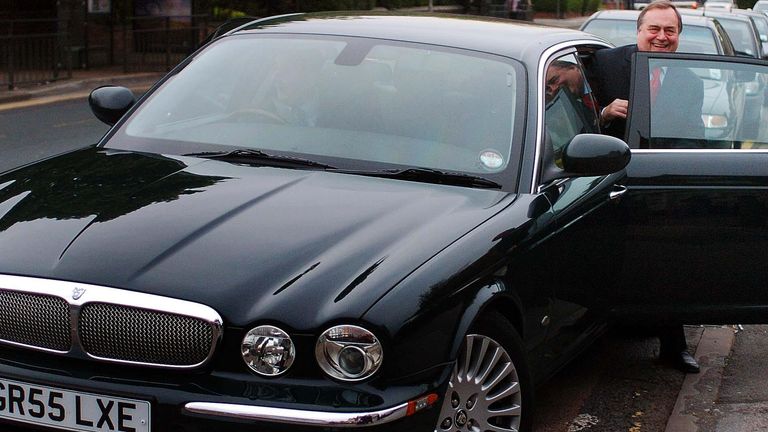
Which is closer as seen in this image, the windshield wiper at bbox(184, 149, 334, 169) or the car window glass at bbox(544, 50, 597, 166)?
the windshield wiper at bbox(184, 149, 334, 169)

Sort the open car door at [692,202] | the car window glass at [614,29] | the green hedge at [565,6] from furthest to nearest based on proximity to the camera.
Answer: the green hedge at [565,6] < the car window glass at [614,29] < the open car door at [692,202]

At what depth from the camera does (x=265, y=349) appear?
3727 mm

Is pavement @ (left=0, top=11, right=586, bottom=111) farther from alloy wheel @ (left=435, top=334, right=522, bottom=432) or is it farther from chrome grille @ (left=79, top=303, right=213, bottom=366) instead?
chrome grille @ (left=79, top=303, right=213, bottom=366)

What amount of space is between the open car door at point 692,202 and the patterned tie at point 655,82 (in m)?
0.01

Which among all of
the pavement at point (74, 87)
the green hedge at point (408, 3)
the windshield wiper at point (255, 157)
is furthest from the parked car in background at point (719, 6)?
the windshield wiper at point (255, 157)

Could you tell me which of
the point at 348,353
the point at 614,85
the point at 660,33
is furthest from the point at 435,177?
the point at 660,33

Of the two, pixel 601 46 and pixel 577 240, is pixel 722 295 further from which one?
pixel 601 46

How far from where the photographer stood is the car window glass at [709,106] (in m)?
6.05

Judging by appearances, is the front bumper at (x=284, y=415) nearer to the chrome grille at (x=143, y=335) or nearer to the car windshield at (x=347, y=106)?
the chrome grille at (x=143, y=335)

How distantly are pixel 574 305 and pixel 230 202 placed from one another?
5.15 ft

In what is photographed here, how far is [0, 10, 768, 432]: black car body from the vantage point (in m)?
3.73

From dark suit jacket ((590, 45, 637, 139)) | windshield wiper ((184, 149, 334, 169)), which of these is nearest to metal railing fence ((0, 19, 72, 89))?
dark suit jacket ((590, 45, 637, 139))

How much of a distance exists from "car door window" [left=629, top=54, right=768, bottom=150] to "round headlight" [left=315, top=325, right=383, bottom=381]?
2.62 metres

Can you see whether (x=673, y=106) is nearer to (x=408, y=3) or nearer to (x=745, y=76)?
(x=745, y=76)
